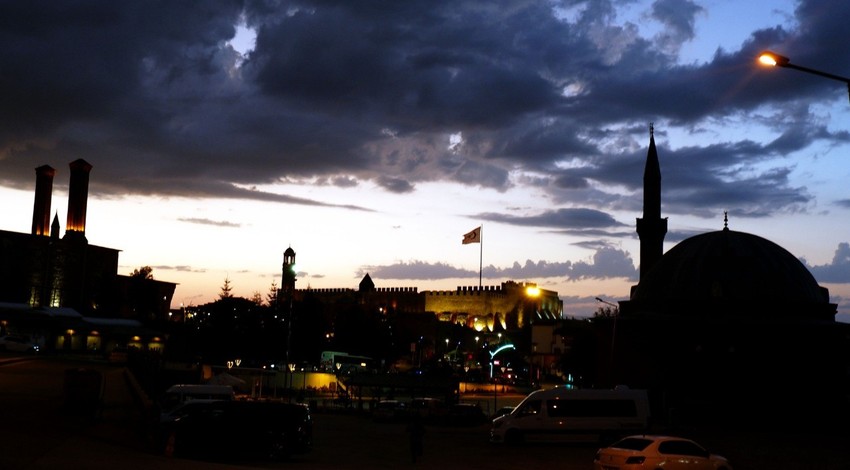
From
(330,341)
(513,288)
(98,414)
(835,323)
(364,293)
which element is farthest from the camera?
(364,293)

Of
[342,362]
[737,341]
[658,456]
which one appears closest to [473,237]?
[342,362]

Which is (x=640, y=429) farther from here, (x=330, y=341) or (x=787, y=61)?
(x=330, y=341)

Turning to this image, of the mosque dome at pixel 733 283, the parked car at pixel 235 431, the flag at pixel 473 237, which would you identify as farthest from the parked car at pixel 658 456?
the flag at pixel 473 237

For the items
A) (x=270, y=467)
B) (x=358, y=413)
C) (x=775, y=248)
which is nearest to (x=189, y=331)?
(x=358, y=413)

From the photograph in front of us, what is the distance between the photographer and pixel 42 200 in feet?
399

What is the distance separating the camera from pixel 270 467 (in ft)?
77.4

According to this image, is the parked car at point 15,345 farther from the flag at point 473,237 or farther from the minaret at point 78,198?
the flag at point 473,237

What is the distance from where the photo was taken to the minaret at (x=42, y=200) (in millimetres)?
120375

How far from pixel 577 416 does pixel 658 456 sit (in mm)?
12306

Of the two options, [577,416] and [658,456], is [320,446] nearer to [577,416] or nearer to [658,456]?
[577,416]

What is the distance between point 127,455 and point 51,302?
95644 millimetres

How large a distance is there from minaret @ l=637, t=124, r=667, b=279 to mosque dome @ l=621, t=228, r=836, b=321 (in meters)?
9.17

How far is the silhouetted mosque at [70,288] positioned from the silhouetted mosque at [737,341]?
170ft

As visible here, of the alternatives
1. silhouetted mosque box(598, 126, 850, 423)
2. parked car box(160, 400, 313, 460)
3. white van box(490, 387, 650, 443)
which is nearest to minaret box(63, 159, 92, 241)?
silhouetted mosque box(598, 126, 850, 423)
